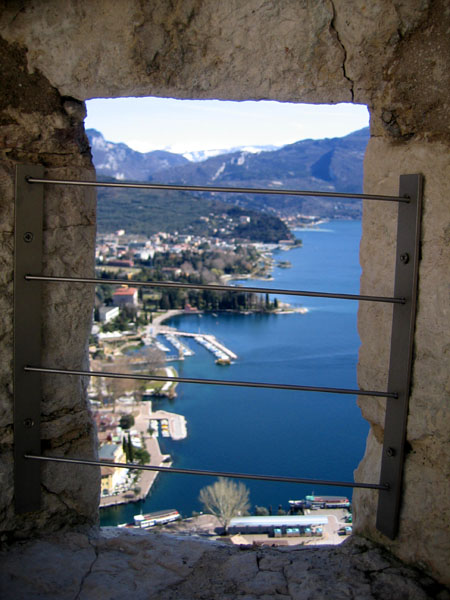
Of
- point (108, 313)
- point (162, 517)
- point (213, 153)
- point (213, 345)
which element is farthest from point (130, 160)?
point (162, 517)

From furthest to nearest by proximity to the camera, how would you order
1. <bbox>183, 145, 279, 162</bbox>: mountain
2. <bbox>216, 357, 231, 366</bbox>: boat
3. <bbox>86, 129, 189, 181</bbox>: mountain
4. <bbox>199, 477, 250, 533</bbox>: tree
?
<bbox>86, 129, 189, 181</bbox>: mountain, <bbox>183, 145, 279, 162</bbox>: mountain, <bbox>216, 357, 231, 366</bbox>: boat, <bbox>199, 477, 250, 533</bbox>: tree

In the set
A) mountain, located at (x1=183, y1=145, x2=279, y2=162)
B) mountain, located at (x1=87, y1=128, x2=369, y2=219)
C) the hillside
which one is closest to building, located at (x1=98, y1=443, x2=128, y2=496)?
mountain, located at (x1=87, y1=128, x2=369, y2=219)

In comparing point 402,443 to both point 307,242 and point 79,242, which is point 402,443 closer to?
point 79,242

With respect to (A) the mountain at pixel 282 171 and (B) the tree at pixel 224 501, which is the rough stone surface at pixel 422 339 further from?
(A) the mountain at pixel 282 171

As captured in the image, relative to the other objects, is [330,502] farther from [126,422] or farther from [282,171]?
[282,171]

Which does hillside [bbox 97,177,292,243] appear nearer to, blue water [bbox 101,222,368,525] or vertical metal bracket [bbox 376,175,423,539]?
blue water [bbox 101,222,368,525]

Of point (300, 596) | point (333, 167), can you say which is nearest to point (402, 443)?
point (300, 596)
